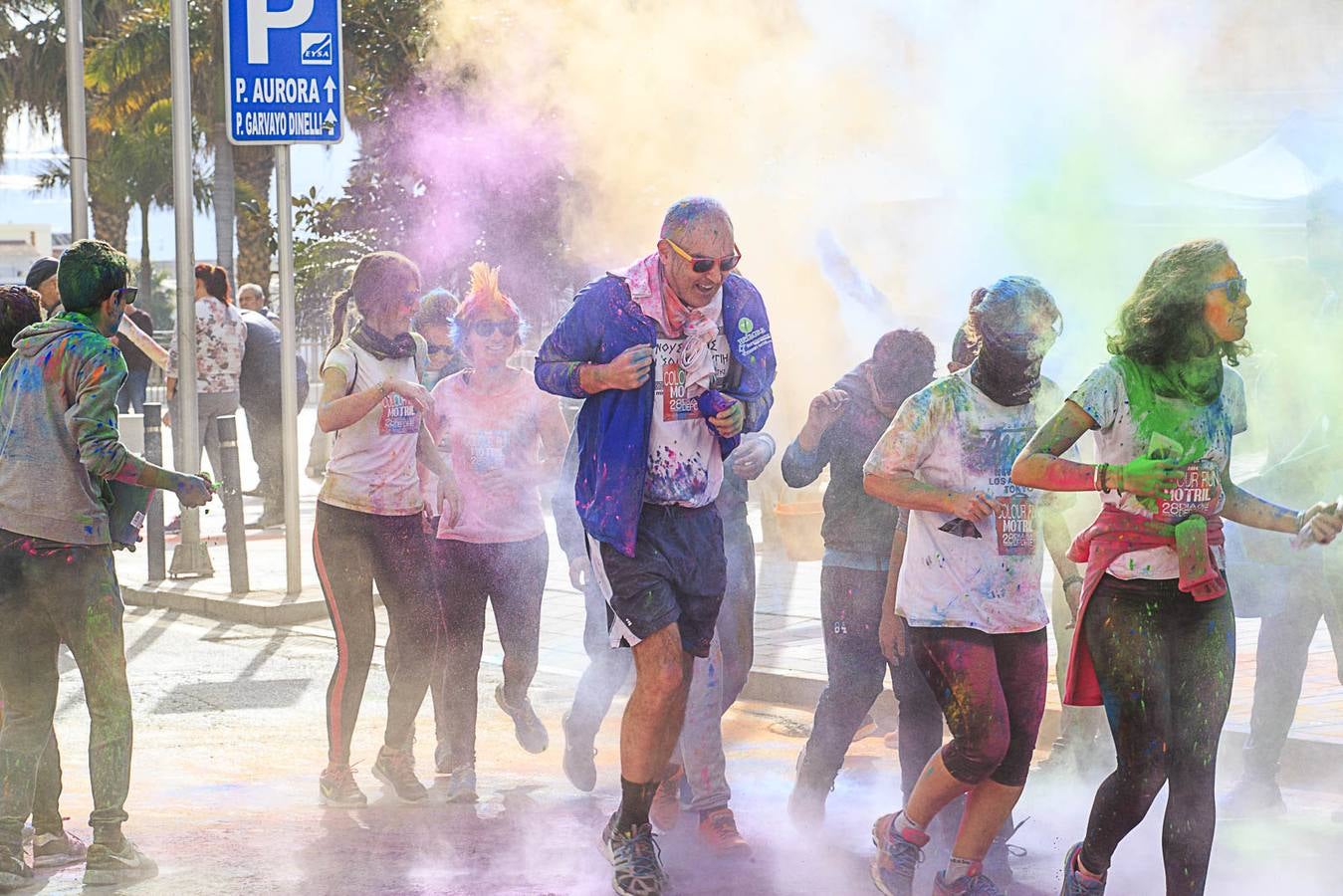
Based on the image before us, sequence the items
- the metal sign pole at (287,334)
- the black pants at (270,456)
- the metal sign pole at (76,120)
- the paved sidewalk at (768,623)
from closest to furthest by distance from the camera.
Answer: the paved sidewalk at (768,623) < the metal sign pole at (287,334) < the metal sign pole at (76,120) < the black pants at (270,456)

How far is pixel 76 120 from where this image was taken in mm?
10945

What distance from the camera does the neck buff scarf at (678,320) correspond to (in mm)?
4832

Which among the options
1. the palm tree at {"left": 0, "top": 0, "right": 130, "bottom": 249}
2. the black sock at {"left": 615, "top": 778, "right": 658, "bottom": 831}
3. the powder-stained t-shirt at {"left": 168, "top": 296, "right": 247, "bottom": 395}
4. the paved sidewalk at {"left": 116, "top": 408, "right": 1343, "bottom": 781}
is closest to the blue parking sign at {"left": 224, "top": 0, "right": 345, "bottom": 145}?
the paved sidewalk at {"left": 116, "top": 408, "right": 1343, "bottom": 781}

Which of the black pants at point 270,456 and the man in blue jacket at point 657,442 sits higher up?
the man in blue jacket at point 657,442

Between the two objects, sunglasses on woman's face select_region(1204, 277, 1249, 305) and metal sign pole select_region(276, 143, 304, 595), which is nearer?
sunglasses on woman's face select_region(1204, 277, 1249, 305)

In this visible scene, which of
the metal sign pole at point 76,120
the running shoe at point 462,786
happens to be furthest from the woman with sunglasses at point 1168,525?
the metal sign pole at point 76,120

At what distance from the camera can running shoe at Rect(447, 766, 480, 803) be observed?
593 centimetres

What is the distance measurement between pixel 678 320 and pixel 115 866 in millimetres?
2198

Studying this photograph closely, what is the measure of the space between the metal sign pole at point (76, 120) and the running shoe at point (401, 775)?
5.99 meters

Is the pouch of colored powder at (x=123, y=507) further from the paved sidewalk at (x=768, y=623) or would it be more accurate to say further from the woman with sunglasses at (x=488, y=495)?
the paved sidewalk at (x=768, y=623)

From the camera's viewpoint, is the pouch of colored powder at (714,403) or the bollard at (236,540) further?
the bollard at (236,540)

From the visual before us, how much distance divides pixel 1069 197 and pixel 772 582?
289cm

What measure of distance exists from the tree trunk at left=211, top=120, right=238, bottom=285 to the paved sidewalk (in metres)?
13.6

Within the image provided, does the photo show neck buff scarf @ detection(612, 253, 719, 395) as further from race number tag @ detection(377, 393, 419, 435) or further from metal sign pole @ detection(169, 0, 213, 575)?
metal sign pole @ detection(169, 0, 213, 575)
